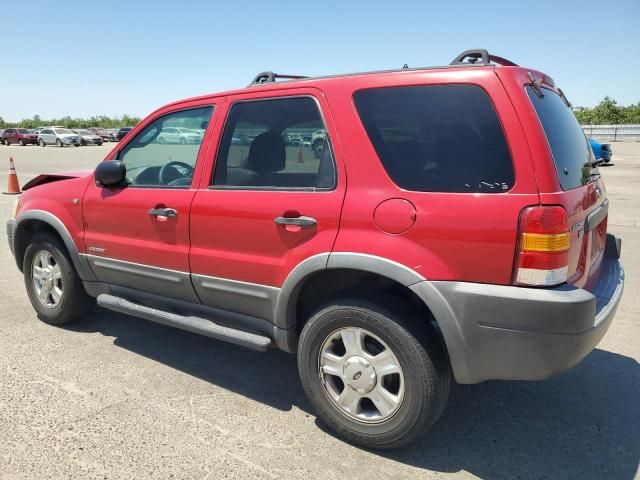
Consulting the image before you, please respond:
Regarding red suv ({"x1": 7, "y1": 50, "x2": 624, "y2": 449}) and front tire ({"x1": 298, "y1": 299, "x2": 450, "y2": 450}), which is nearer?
red suv ({"x1": 7, "y1": 50, "x2": 624, "y2": 449})

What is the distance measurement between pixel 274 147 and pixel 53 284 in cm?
245

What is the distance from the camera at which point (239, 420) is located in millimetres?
2906

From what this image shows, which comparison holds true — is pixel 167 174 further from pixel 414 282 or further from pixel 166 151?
pixel 414 282

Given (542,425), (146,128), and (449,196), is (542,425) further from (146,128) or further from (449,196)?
(146,128)

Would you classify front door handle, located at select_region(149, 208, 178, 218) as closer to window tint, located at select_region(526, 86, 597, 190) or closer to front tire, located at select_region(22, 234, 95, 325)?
front tire, located at select_region(22, 234, 95, 325)

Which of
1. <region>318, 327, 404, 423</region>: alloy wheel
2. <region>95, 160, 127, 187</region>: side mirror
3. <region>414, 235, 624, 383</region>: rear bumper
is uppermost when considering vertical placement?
<region>95, 160, 127, 187</region>: side mirror

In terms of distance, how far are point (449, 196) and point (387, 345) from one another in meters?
0.80

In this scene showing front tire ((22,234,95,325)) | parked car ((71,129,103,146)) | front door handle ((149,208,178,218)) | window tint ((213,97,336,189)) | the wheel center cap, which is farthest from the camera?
parked car ((71,129,103,146))

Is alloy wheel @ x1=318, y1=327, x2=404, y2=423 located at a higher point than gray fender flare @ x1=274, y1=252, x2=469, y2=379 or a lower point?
lower

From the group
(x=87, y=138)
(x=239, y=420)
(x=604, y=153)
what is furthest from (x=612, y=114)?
(x=239, y=420)

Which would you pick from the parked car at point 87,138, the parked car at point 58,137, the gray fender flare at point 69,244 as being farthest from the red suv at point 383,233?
the parked car at point 87,138

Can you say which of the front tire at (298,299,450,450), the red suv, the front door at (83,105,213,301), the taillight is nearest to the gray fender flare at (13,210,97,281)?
the front door at (83,105,213,301)

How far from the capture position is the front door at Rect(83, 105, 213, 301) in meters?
3.31

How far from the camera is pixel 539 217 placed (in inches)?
85.0
